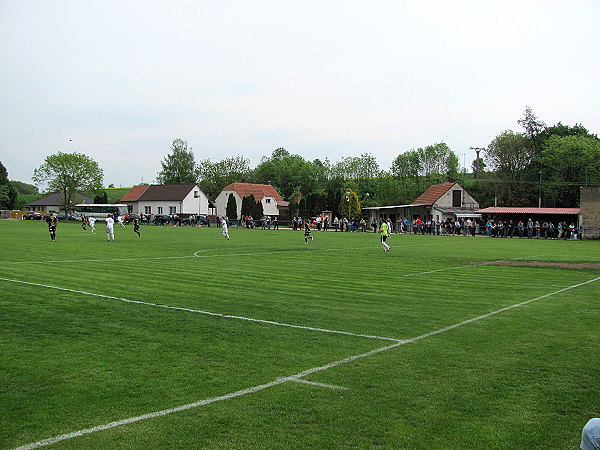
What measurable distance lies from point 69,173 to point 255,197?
1271 inches

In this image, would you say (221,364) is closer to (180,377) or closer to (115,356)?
(180,377)

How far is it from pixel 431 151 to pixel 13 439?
12055 cm

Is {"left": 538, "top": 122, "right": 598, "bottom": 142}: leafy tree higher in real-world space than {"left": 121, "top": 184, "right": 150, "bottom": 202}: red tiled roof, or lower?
higher

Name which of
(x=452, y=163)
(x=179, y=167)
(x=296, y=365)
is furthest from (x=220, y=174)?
(x=296, y=365)

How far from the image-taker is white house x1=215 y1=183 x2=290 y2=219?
101562mm

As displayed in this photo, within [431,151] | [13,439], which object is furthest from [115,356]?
[431,151]

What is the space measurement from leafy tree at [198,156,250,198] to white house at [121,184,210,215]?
30.8 ft

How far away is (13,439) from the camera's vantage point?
4.66 m

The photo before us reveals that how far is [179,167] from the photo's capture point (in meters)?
122

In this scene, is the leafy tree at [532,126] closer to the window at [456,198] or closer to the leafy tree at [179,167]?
the window at [456,198]

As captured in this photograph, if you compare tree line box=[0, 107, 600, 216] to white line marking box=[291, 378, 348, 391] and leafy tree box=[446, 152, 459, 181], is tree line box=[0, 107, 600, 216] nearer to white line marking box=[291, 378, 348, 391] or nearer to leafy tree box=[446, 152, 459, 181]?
leafy tree box=[446, 152, 459, 181]

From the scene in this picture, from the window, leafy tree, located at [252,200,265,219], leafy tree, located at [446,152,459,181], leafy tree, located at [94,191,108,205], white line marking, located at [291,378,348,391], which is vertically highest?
leafy tree, located at [446,152,459,181]

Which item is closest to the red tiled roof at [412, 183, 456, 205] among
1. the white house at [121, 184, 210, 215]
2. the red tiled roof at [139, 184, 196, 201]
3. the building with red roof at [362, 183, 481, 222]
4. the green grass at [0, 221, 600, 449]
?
the building with red roof at [362, 183, 481, 222]

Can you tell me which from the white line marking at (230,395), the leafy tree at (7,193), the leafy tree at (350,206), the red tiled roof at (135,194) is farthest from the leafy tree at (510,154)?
the leafy tree at (7,193)
